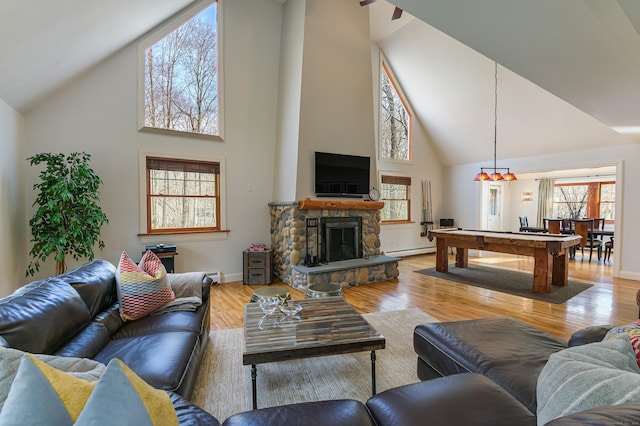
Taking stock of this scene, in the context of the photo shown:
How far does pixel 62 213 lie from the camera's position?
3.28m

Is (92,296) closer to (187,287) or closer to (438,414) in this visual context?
(187,287)

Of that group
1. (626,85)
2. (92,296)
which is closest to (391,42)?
(626,85)

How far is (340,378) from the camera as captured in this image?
214cm

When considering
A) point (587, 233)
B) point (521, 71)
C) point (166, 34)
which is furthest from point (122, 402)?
point (587, 233)

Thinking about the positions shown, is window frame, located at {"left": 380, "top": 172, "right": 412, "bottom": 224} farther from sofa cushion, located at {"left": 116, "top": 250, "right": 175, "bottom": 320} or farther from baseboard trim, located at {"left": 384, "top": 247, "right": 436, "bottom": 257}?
sofa cushion, located at {"left": 116, "top": 250, "right": 175, "bottom": 320}

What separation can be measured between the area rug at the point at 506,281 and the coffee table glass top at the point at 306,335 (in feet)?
11.2

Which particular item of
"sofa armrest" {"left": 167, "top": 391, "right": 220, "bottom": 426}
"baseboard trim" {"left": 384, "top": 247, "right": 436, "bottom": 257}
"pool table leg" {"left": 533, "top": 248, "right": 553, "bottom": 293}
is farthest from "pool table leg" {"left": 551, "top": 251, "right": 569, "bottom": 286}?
"sofa armrest" {"left": 167, "top": 391, "right": 220, "bottom": 426}

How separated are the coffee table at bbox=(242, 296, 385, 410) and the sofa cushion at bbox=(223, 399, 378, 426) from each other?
1.76 feet

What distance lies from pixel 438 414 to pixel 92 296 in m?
2.16

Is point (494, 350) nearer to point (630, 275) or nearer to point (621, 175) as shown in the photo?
point (630, 275)

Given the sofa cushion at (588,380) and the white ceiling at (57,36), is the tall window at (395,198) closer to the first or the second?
the white ceiling at (57,36)

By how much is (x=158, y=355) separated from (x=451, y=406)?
4.84 ft

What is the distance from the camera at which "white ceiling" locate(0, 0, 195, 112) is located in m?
2.29

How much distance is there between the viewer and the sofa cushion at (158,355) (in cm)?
136
